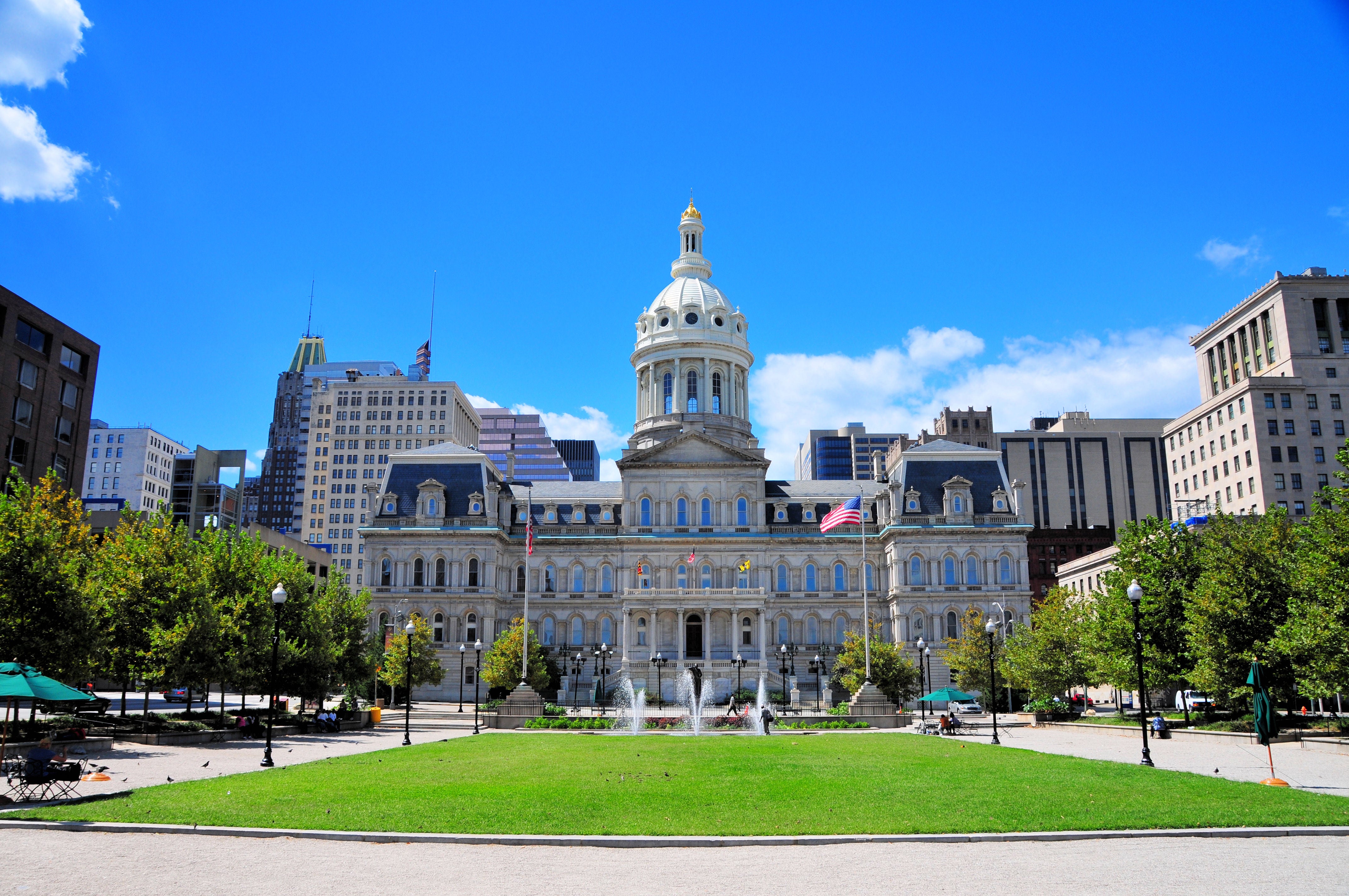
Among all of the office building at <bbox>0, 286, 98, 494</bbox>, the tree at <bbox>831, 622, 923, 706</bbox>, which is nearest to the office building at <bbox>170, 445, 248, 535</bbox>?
the office building at <bbox>0, 286, 98, 494</bbox>

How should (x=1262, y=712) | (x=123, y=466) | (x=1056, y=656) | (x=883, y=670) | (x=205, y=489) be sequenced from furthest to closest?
1. (x=123, y=466)
2. (x=205, y=489)
3. (x=883, y=670)
4. (x=1056, y=656)
5. (x=1262, y=712)

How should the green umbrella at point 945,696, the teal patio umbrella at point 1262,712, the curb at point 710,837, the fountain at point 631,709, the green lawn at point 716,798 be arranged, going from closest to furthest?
the curb at point 710,837 → the green lawn at point 716,798 → the teal patio umbrella at point 1262,712 → the green umbrella at point 945,696 → the fountain at point 631,709

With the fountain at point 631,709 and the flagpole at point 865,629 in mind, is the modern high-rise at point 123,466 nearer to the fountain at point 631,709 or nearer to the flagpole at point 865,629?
the fountain at point 631,709

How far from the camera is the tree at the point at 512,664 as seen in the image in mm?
69562

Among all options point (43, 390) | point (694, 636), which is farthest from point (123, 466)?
point (694, 636)

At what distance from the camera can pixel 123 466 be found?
170 m

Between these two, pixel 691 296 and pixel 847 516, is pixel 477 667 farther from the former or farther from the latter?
pixel 691 296

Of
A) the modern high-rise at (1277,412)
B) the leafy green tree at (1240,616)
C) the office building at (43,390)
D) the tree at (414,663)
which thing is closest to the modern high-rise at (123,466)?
the office building at (43,390)

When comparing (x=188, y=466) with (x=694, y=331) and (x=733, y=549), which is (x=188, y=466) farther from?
(x=733, y=549)

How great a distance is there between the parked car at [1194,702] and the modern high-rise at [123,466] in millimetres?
152287

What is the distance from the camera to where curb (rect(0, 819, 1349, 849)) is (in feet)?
53.5

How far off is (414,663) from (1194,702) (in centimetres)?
4668

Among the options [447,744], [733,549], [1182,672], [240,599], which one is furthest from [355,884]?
[733,549]

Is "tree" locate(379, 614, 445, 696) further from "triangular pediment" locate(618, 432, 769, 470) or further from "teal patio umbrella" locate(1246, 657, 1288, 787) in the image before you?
"teal patio umbrella" locate(1246, 657, 1288, 787)
